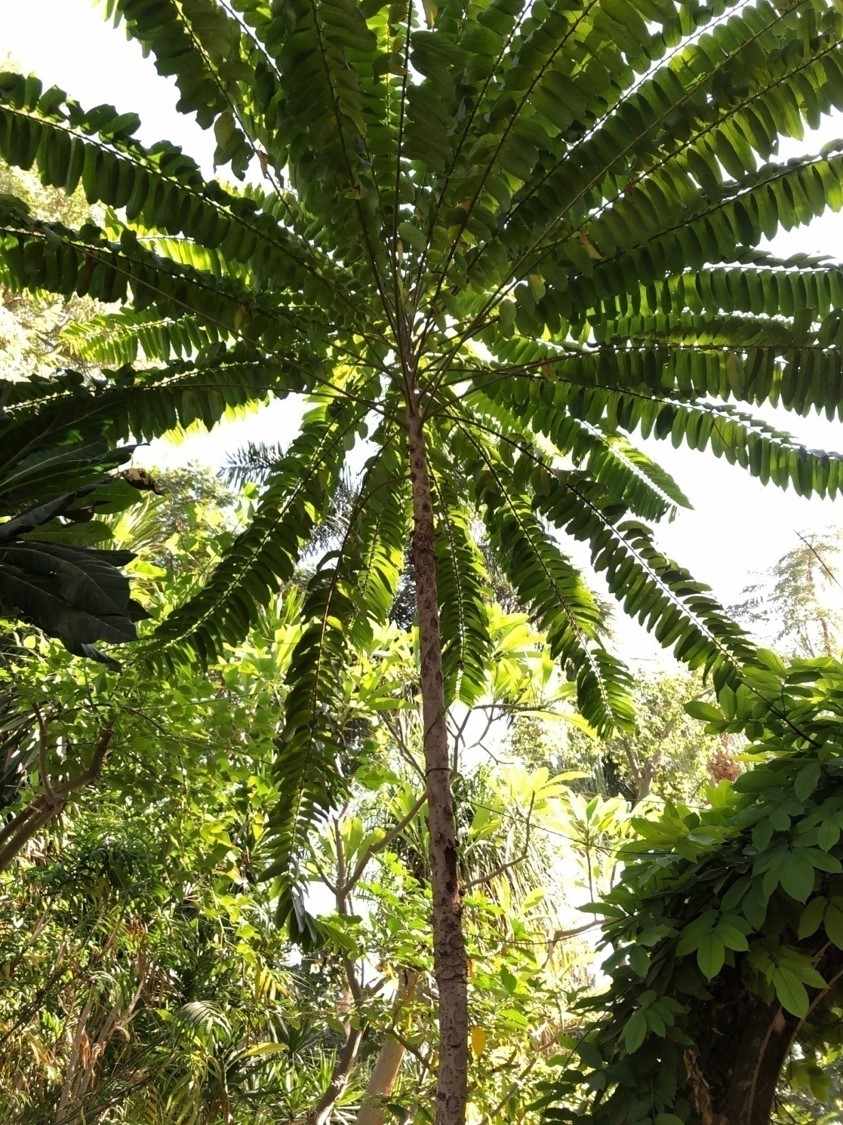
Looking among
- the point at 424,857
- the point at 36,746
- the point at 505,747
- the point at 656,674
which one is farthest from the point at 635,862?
the point at 656,674

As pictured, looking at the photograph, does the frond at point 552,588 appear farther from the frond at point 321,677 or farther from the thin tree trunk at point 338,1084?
the thin tree trunk at point 338,1084

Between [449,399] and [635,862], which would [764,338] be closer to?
[449,399]

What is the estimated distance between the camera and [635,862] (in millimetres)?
1904

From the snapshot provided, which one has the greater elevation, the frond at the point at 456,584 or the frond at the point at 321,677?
the frond at the point at 456,584

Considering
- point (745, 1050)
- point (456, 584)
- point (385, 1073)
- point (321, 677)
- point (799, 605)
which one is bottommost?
point (745, 1050)

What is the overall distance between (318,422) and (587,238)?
1453mm

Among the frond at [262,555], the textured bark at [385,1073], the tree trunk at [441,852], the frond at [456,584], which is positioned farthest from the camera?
the textured bark at [385,1073]

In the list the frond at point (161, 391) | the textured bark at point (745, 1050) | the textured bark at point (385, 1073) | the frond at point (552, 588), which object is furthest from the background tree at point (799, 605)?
the textured bark at point (745, 1050)

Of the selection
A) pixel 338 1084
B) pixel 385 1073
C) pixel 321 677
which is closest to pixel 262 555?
pixel 321 677

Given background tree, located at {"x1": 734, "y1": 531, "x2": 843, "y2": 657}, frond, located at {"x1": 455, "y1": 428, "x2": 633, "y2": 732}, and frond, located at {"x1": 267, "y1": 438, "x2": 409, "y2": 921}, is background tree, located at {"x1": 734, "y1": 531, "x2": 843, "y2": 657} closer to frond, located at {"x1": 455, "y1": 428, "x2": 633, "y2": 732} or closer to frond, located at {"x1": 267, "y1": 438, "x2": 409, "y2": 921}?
frond, located at {"x1": 455, "y1": 428, "x2": 633, "y2": 732}

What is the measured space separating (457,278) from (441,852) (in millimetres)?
1573

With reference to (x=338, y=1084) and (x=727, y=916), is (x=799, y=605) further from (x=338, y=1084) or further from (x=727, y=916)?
(x=727, y=916)

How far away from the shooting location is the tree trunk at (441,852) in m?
1.90

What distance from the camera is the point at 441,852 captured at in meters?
2.09
